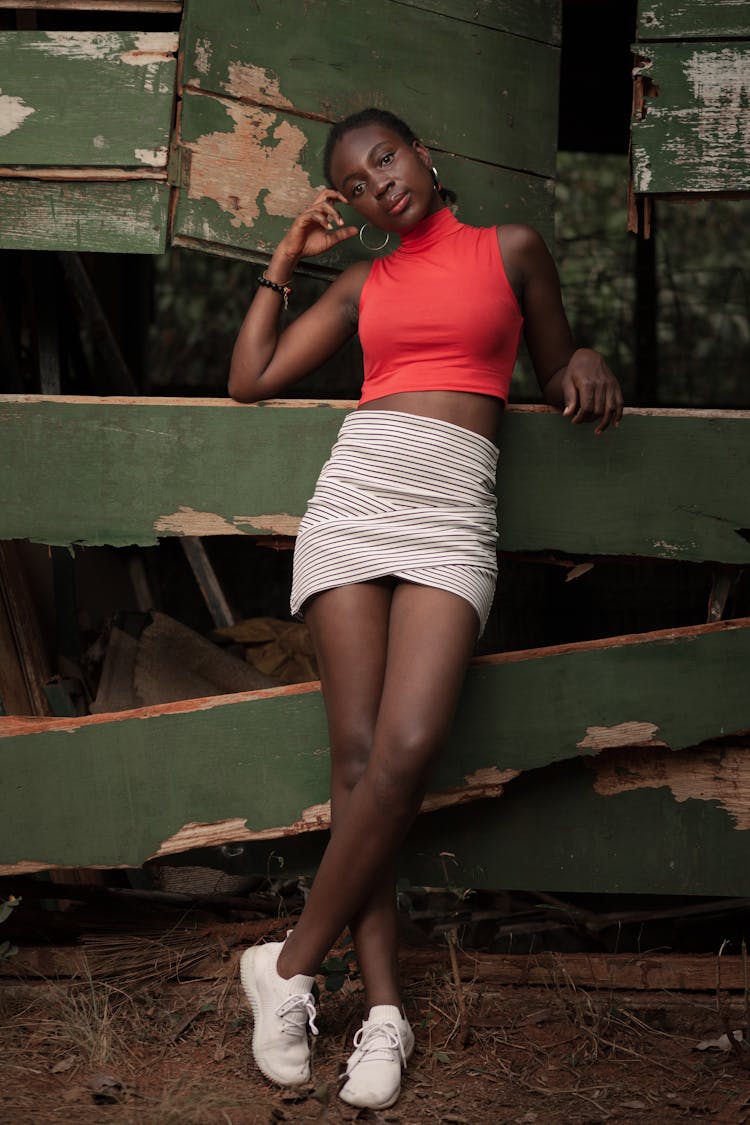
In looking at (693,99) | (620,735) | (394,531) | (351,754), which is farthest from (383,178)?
(620,735)

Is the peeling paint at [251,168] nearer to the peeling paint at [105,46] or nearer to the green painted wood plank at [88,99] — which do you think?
the green painted wood plank at [88,99]

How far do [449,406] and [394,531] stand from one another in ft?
1.14

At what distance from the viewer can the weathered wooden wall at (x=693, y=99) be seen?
115 inches

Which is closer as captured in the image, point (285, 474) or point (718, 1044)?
point (718, 1044)

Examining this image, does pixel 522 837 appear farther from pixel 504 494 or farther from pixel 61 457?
pixel 61 457

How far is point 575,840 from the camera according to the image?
2992 millimetres

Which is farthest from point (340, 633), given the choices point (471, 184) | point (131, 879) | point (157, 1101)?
point (131, 879)

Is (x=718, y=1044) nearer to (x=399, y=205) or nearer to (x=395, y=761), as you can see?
(x=395, y=761)

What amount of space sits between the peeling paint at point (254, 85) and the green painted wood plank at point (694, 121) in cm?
102

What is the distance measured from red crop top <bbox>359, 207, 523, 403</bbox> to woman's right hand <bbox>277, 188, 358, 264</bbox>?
22 centimetres

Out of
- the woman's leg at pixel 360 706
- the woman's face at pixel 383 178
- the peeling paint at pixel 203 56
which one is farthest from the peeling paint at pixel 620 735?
the peeling paint at pixel 203 56

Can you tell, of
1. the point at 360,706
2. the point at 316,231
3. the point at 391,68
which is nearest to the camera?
the point at 360,706

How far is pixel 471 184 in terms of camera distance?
10.0 feet

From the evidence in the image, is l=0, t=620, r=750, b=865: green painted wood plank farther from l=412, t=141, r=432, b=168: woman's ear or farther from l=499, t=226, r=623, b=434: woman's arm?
l=412, t=141, r=432, b=168: woman's ear
